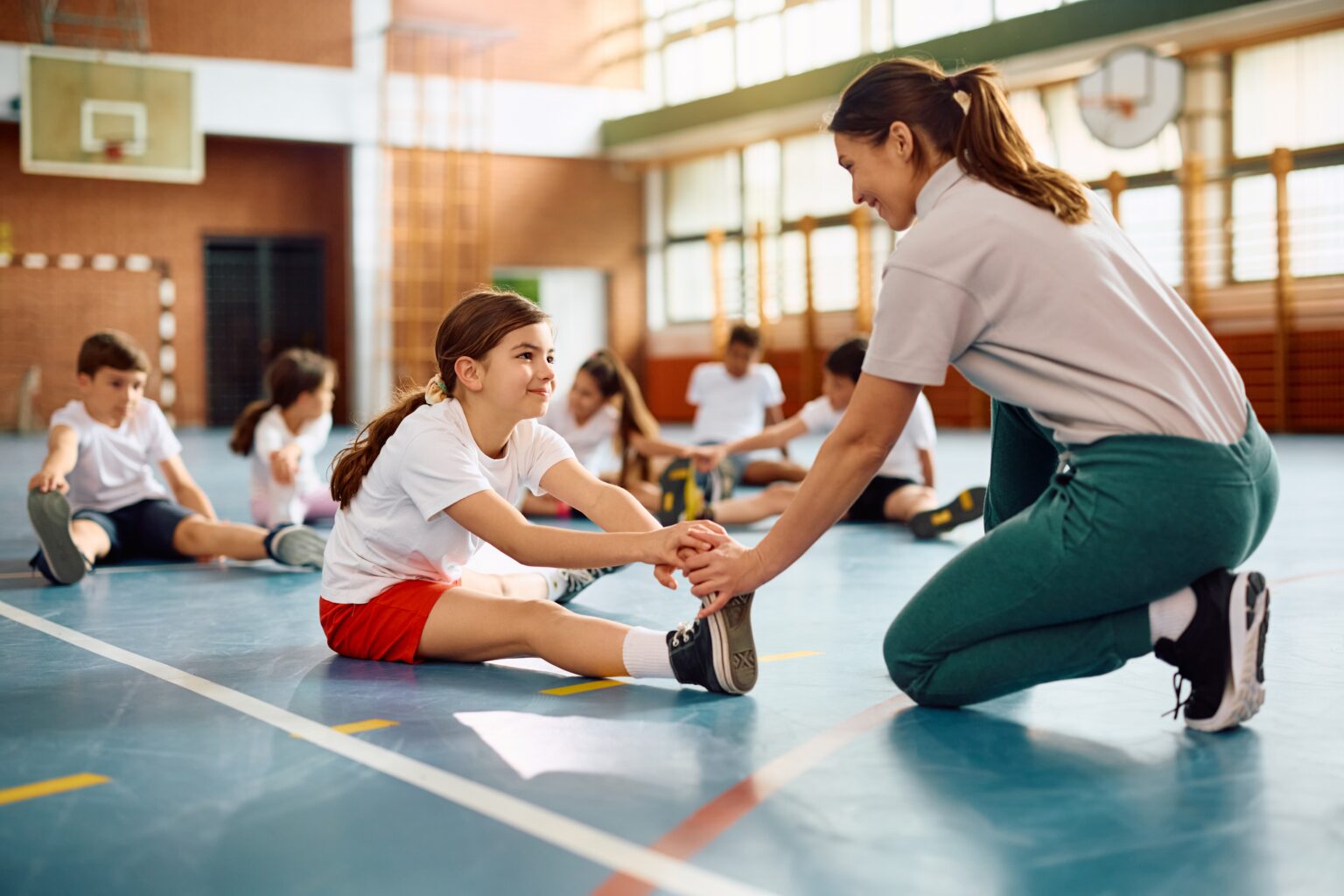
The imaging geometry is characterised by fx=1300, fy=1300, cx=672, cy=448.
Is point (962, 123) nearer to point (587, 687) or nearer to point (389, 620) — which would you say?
point (587, 687)

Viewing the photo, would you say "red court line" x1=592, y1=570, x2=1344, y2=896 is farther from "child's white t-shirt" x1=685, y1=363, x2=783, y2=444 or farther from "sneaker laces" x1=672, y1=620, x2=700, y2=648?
"child's white t-shirt" x1=685, y1=363, x2=783, y2=444

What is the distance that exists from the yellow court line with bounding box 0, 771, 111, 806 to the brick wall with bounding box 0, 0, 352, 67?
40.1ft

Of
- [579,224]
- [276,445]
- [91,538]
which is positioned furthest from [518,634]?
[579,224]

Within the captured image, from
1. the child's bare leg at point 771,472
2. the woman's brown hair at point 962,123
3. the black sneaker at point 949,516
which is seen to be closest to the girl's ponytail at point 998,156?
the woman's brown hair at point 962,123

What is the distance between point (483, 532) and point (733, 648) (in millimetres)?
503

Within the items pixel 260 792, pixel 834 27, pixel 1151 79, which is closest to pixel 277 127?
pixel 834 27

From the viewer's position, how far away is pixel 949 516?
14.4 feet

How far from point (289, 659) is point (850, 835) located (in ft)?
4.67

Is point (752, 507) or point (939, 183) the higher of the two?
point (939, 183)

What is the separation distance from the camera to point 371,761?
1833 millimetres

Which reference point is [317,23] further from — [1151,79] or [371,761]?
[371,761]

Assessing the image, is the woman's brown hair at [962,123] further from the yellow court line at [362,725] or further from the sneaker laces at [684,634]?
the yellow court line at [362,725]

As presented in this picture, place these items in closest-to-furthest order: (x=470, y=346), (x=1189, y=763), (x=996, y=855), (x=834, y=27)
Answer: (x=996, y=855)
(x=1189, y=763)
(x=470, y=346)
(x=834, y=27)

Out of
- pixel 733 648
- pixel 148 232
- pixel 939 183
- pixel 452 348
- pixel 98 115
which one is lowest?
pixel 733 648
